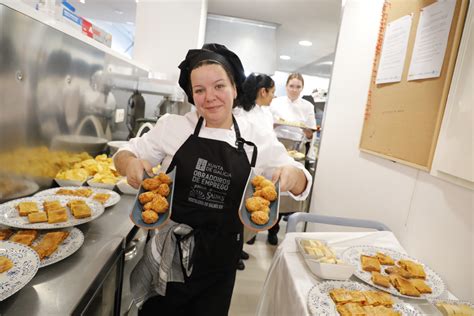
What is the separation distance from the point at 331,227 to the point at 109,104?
1805 millimetres

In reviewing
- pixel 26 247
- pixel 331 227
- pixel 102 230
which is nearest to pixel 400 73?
pixel 331 227

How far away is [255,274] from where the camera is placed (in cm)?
254

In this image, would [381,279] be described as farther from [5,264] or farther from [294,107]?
[294,107]

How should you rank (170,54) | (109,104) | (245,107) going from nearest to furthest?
1. (109,104)
2. (245,107)
3. (170,54)

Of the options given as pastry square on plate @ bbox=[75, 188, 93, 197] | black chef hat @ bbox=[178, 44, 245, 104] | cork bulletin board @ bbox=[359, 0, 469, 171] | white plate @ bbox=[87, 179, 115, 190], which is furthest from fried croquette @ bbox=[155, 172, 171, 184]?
cork bulletin board @ bbox=[359, 0, 469, 171]

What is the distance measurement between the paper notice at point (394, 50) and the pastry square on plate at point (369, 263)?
90cm

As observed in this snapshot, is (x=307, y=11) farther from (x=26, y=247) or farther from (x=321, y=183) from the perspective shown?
(x=26, y=247)

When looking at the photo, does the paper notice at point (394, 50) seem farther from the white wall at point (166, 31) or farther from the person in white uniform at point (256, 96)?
the white wall at point (166, 31)

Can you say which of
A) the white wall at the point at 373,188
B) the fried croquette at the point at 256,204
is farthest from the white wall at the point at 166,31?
the fried croquette at the point at 256,204

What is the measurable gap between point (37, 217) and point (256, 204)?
2.37 ft

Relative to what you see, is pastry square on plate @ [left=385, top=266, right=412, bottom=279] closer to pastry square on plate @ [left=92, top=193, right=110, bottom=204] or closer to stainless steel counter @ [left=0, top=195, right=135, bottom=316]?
stainless steel counter @ [left=0, top=195, right=135, bottom=316]

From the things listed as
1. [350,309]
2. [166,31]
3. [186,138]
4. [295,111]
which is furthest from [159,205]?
[295,111]

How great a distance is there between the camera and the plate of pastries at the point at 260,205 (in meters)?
0.92

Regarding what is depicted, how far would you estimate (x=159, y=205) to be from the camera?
0.96m
